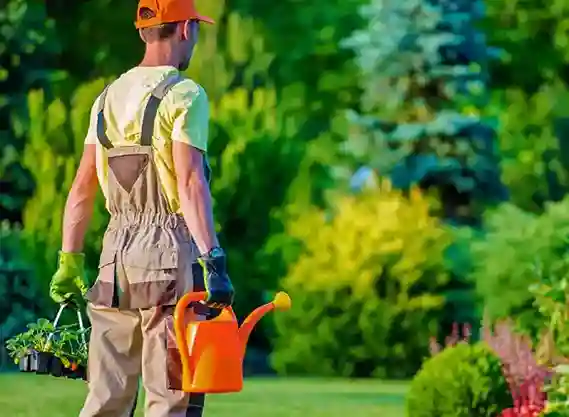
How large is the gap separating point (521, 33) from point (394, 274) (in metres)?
13.4

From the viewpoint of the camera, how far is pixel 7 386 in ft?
48.6

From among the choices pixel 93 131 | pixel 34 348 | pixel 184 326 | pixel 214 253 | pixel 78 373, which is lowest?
pixel 78 373

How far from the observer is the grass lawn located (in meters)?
12.2

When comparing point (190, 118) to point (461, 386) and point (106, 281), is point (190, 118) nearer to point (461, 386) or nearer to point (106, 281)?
point (106, 281)

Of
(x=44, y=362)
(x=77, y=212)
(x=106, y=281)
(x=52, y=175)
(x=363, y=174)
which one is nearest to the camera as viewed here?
(x=106, y=281)

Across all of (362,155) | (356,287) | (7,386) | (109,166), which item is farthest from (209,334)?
(362,155)

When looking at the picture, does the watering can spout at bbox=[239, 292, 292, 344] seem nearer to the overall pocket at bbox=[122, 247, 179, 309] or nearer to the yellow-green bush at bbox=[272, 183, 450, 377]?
the overall pocket at bbox=[122, 247, 179, 309]

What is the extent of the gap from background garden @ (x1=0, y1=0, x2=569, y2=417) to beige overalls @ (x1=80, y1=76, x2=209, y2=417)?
436cm

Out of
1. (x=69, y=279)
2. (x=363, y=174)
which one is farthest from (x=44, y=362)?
(x=363, y=174)

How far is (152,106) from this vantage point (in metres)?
6.15

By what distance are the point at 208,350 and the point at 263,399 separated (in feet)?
25.6

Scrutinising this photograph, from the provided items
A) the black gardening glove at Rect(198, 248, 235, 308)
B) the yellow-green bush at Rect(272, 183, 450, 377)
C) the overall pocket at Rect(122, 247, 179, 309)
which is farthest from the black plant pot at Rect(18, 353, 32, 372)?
the yellow-green bush at Rect(272, 183, 450, 377)

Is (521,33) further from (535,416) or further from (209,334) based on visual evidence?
(209,334)

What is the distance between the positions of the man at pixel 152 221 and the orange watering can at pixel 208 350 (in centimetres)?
7
